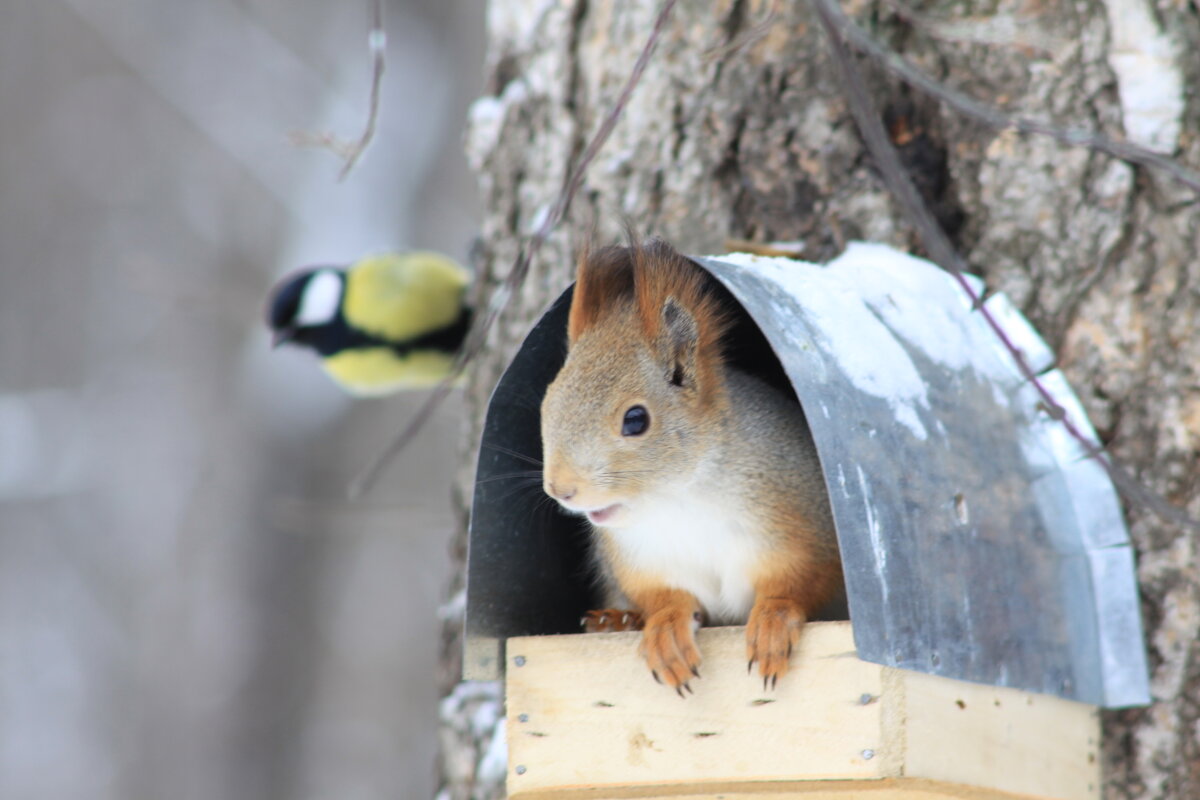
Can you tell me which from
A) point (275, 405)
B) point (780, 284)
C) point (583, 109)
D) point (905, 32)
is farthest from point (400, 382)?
point (780, 284)

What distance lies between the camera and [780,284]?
153cm

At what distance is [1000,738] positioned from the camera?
1501mm

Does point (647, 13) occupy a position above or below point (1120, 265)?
above

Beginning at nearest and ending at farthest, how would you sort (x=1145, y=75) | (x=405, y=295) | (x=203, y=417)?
1. (x=1145, y=75)
2. (x=405, y=295)
3. (x=203, y=417)

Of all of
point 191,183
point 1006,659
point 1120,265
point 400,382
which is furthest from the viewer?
point 191,183

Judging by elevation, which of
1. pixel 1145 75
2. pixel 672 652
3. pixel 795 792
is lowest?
pixel 795 792

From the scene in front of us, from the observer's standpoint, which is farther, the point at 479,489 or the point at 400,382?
the point at 400,382

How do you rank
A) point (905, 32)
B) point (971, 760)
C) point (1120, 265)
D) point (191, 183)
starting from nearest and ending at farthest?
point (971, 760) < point (1120, 265) < point (905, 32) < point (191, 183)

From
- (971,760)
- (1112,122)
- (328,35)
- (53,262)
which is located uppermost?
(328,35)

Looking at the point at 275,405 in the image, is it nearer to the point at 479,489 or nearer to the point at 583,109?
the point at 583,109

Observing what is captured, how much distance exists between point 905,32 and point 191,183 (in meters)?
4.61

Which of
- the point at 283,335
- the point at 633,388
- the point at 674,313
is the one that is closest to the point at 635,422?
the point at 633,388

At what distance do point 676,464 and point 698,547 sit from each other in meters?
0.11

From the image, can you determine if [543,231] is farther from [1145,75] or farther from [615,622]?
[1145,75]
